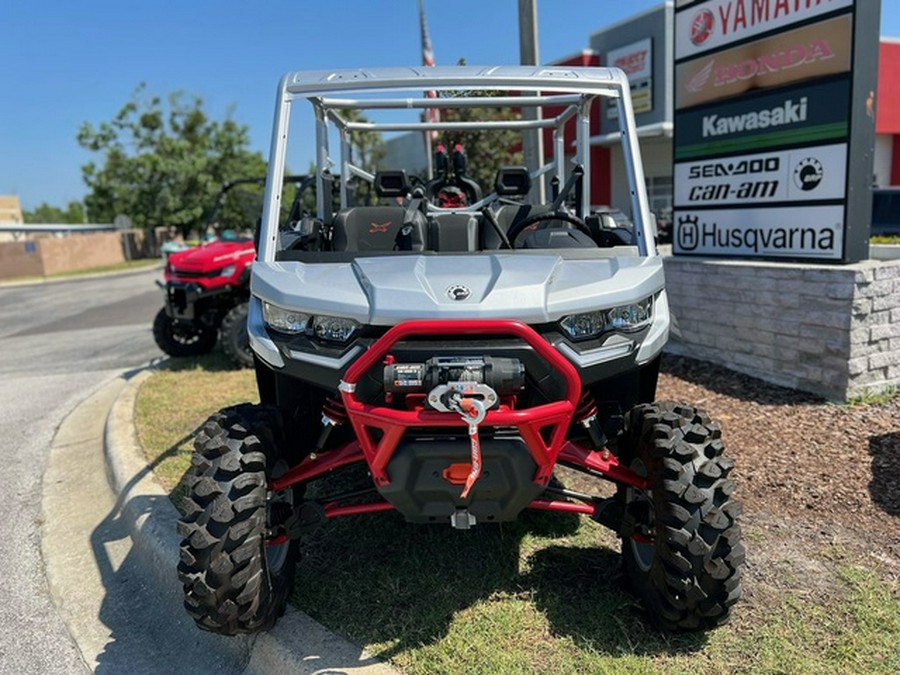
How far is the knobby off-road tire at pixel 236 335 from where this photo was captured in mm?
7434

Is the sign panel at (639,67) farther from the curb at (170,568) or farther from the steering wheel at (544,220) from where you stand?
the curb at (170,568)

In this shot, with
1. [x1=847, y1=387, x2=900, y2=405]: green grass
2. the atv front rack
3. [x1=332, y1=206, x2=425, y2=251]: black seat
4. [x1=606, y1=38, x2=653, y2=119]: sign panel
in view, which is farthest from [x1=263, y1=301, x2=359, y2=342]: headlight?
[x1=606, y1=38, x2=653, y2=119]: sign panel

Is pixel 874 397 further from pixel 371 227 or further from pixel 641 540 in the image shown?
pixel 371 227

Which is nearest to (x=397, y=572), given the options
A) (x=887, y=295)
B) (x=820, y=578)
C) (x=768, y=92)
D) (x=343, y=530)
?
(x=343, y=530)

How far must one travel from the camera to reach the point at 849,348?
16.9ft

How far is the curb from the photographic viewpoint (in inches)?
106

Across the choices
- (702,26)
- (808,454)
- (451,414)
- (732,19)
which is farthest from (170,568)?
(702,26)

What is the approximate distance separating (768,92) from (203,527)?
552 cm

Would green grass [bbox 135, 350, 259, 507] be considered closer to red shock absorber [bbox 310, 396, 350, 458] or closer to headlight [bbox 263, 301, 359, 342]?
red shock absorber [bbox 310, 396, 350, 458]

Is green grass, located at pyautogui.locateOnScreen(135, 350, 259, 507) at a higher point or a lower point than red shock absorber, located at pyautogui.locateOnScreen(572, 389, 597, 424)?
lower

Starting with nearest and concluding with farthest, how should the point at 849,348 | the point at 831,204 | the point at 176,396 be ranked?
the point at 849,348
the point at 831,204
the point at 176,396

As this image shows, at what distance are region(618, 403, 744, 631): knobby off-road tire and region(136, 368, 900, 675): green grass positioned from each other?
0.63 feet

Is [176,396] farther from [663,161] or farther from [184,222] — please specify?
[184,222]

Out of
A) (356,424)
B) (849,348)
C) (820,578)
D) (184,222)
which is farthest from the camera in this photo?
(184,222)
